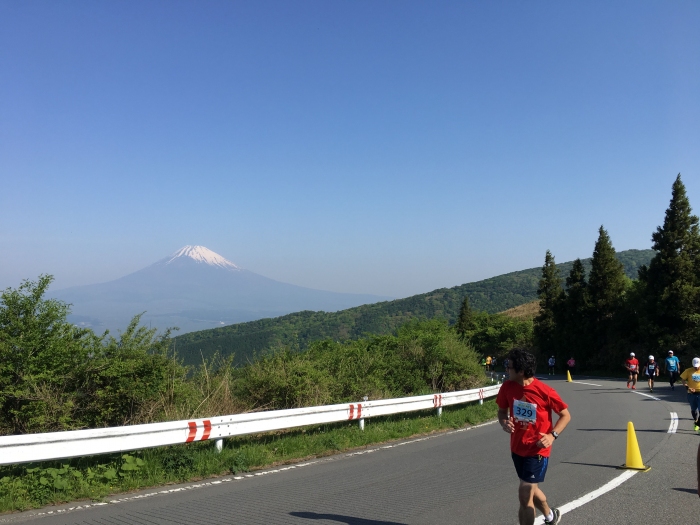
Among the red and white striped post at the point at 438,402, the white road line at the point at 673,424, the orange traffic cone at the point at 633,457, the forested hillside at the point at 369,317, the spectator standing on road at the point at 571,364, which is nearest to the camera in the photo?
the orange traffic cone at the point at 633,457

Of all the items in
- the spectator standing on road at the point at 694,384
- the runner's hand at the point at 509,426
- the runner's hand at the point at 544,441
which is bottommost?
the spectator standing on road at the point at 694,384

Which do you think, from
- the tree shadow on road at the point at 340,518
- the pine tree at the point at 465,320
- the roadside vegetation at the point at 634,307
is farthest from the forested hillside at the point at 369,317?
the tree shadow on road at the point at 340,518

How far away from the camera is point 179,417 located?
982cm

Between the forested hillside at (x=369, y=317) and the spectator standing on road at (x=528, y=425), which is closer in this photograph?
the spectator standing on road at (x=528, y=425)

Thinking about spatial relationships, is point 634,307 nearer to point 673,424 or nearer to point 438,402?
point 673,424

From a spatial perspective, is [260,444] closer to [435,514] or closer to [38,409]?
[38,409]

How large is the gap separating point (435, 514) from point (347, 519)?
94 centimetres

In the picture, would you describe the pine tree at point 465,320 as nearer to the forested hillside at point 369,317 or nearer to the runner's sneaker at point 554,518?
the forested hillside at point 369,317

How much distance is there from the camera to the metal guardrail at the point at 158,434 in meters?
6.52

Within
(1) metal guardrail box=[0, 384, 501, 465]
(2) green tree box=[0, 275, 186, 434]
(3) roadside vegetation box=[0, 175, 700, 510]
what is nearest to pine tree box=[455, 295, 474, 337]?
(3) roadside vegetation box=[0, 175, 700, 510]

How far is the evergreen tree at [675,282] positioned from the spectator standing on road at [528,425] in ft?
122

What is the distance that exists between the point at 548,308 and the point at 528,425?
177ft

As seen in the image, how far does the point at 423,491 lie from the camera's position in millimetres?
6965

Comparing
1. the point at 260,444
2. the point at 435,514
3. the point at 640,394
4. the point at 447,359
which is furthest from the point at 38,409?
the point at 640,394
